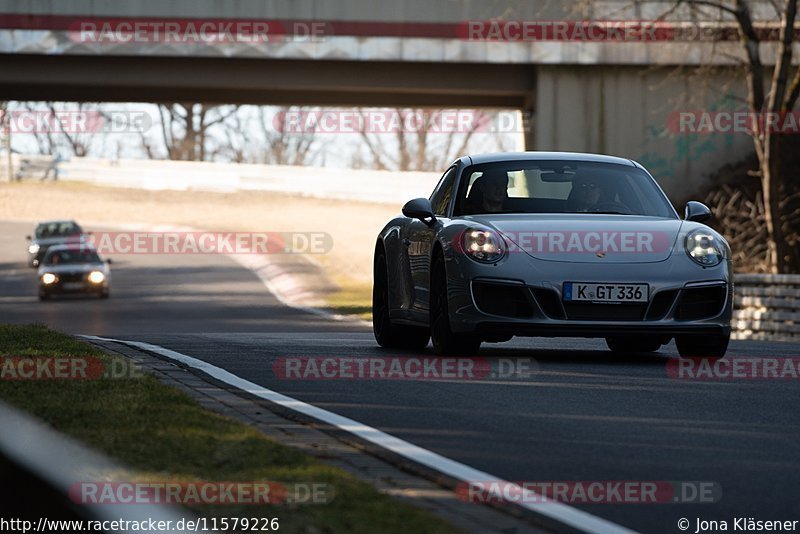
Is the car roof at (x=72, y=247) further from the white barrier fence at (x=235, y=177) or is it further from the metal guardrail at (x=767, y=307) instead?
the metal guardrail at (x=767, y=307)

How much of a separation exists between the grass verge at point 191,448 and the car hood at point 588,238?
2.88 metres

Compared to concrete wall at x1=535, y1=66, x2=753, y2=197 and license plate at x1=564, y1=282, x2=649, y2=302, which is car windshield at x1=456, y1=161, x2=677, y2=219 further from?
concrete wall at x1=535, y1=66, x2=753, y2=197

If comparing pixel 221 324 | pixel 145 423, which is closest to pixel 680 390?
pixel 145 423

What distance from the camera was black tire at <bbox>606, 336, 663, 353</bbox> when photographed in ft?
42.7

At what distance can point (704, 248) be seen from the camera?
36.7 ft

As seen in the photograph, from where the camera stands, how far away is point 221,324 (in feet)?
104

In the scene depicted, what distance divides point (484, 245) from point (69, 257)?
30.1 m

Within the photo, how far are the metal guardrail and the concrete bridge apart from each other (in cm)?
1049

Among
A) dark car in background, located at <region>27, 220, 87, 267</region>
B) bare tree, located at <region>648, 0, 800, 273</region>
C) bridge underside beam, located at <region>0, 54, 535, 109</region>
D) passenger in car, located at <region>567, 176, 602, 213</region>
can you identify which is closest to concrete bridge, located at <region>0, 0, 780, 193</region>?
bridge underside beam, located at <region>0, 54, 535, 109</region>

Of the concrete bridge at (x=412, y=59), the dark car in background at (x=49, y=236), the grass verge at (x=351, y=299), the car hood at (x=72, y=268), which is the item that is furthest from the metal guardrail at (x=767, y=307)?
the dark car in background at (x=49, y=236)

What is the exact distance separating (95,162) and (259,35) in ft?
149

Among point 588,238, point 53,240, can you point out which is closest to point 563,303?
point 588,238

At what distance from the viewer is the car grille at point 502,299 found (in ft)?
35.6

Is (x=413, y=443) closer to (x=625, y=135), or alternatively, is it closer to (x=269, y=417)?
→ (x=269, y=417)
